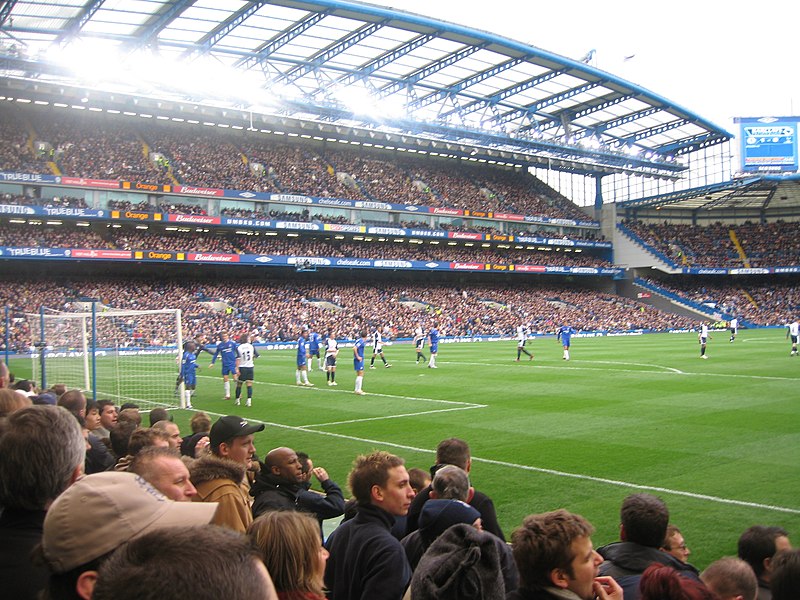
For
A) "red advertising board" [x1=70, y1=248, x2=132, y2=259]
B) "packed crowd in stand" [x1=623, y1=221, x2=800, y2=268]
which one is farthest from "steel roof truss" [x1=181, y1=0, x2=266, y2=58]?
"packed crowd in stand" [x1=623, y1=221, x2=800, y2=268]

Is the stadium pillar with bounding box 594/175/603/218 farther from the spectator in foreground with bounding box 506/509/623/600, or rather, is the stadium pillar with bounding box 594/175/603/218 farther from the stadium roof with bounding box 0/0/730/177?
the spectator in foreground with bounding box 506/509/623/600

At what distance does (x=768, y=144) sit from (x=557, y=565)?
72.6 metres

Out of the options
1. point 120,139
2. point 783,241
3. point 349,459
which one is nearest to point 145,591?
point 349,459

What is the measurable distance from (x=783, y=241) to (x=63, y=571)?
286ft

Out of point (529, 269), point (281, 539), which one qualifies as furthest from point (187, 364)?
point (529, 269)

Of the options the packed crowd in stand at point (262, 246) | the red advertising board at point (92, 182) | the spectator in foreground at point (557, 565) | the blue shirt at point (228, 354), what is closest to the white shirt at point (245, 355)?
the blue shirt at point (228, 354)

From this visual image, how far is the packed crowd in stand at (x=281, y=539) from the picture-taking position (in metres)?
1.60

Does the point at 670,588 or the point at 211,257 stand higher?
the point at 211,257

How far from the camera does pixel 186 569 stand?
1518mm

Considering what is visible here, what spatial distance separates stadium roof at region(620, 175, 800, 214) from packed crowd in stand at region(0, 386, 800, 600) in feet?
233

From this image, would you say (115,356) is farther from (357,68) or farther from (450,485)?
(357,68)

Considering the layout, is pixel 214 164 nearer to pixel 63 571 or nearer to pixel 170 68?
pixel 170 68

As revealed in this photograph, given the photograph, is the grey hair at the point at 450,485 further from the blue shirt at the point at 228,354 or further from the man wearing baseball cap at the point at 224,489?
the blue shirt at the point at 228,354

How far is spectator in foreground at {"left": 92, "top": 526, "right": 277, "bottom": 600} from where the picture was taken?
1.49 metres
